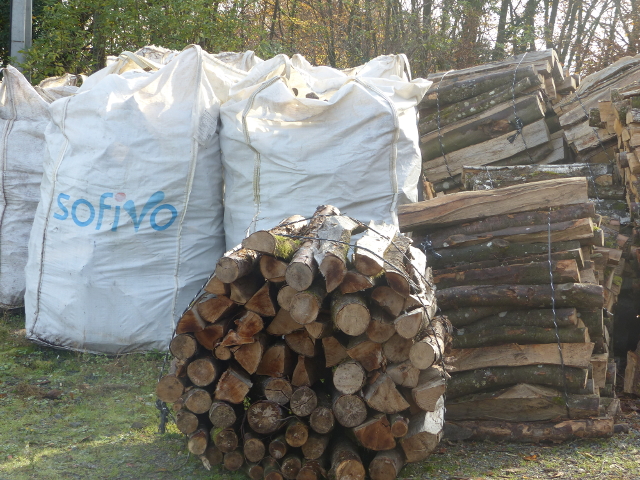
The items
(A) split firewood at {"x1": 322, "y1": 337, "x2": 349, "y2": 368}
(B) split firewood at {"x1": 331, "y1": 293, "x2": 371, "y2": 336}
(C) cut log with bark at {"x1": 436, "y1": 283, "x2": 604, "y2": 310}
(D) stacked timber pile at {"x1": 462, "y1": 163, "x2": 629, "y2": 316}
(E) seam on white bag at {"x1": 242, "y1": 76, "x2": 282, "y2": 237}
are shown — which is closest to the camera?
(B) split firewood at {"x1": 331, "y1": 293, "x2": 371, "y2": 336}

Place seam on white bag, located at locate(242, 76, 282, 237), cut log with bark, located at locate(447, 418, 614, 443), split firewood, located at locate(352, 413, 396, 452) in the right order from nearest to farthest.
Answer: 1. split firewood, located at locate(352, 413, 396, 452)
2. cut log with bark, located at locate(447, 418, 614, 443)
3. seam on white bag, located at locate(242, 76, 282, 237)

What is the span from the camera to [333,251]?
2.86m

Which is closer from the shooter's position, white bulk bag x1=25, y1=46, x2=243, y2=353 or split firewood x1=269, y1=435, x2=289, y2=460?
split firewood x1=269, y1=435, x2=289, y2=460

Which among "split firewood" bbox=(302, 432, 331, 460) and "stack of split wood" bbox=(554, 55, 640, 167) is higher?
"stack of split wood" bbox=(554, 55, 640, 167)

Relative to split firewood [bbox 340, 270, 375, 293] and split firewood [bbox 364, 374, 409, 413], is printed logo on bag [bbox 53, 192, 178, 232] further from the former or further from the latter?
split firewood [bbox 364, 374, 409, 413]

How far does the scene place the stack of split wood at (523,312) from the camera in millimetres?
3783

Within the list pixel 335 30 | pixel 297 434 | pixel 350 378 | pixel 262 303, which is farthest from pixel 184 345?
pixel 335 30

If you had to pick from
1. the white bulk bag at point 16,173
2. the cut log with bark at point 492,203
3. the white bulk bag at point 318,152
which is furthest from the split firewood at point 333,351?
the white bulk bag at point 16,173

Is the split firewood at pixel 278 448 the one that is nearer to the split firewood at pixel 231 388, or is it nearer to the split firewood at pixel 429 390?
the split firewood at pixel 231 388

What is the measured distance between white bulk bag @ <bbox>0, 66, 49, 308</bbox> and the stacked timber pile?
3.54m

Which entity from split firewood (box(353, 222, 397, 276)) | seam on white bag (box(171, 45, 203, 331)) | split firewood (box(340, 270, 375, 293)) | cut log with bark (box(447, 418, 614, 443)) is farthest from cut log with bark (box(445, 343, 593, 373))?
seam on white bag (box(171, 45, 203, 331))

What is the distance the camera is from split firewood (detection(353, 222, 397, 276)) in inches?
111

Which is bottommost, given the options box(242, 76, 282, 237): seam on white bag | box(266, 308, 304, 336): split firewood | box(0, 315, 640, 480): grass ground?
box(0, 315, 640, 480): grass ground

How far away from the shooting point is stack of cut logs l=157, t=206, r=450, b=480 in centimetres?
284
